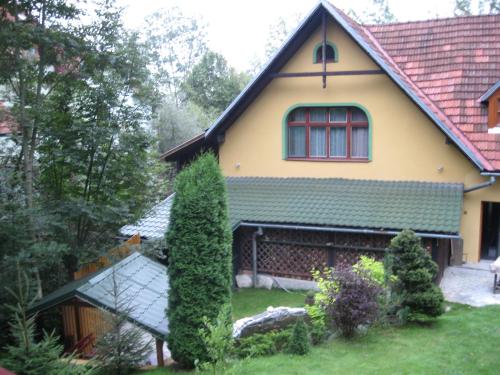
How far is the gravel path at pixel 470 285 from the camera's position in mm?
11906

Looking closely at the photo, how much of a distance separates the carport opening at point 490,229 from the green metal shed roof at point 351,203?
1866 millimetres

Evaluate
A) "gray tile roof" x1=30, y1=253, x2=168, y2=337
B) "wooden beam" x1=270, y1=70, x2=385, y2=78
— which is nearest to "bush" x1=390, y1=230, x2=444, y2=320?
"gray tile roof" x1=30, y1=253, x2=168, y2=337

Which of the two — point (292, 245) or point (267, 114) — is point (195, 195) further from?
point (267, 114)

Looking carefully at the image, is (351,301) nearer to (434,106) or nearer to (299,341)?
(299,341)

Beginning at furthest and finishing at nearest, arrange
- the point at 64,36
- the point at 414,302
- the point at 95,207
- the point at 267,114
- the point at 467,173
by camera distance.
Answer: the point at 267,114, the point at 467,173, the point at 95,207, the point at 64,36, the point at 414,302

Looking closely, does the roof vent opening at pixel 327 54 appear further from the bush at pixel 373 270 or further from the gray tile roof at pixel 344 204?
the bush at pixel 373 270

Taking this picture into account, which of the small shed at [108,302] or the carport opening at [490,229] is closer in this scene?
the small shed at [108,302]

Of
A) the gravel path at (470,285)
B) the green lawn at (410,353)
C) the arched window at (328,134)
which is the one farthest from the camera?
the arched window at (328,134)

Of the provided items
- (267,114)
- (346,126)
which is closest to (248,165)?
(267,114)

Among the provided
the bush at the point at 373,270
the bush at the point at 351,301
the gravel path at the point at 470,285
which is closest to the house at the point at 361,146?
the gravel path at the point at 470,285

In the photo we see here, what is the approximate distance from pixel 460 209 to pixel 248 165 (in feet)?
23.4

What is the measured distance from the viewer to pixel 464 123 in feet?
48.9

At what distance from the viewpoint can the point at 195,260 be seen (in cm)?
888

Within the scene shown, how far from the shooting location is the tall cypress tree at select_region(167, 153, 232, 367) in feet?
28.7
